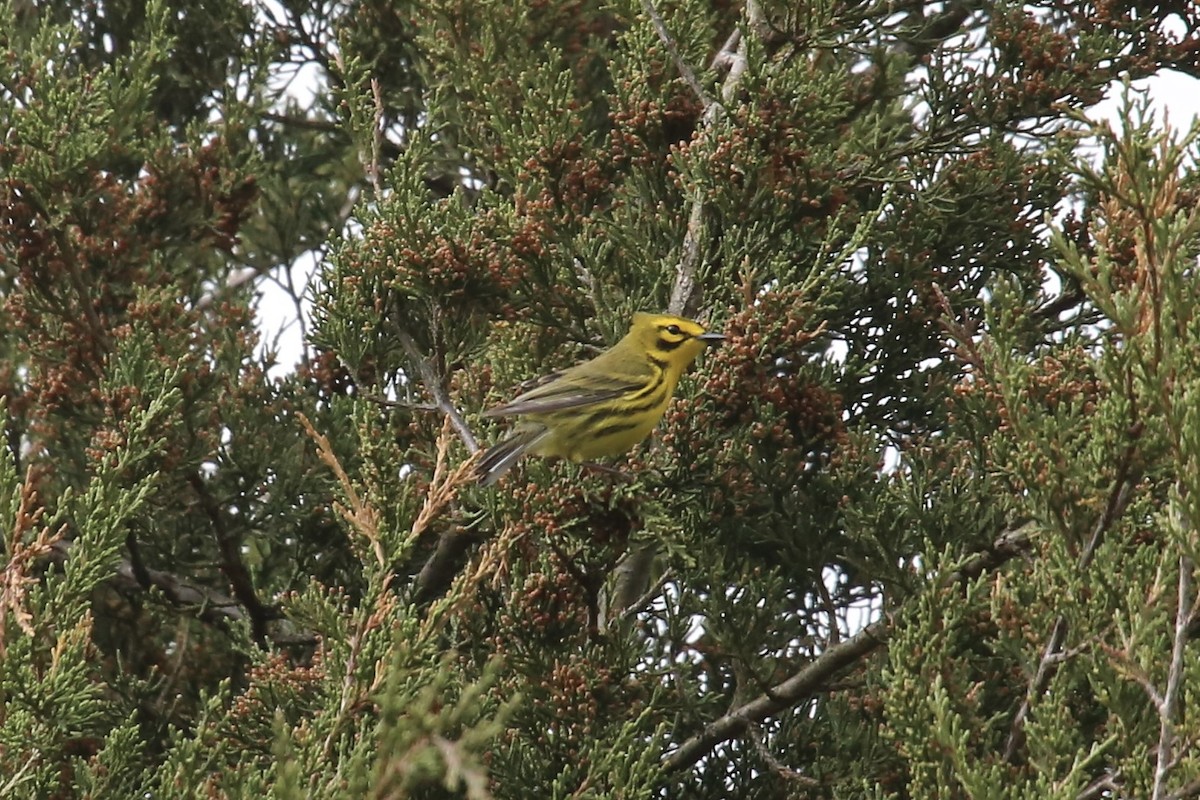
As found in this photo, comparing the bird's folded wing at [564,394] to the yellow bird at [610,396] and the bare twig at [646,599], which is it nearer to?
the yellow bird at [610,396]

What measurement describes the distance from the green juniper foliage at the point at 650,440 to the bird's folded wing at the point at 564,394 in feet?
0.47

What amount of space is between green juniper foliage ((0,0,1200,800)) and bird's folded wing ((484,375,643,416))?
14 cm

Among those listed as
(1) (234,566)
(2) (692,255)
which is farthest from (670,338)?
(1) (234,566)

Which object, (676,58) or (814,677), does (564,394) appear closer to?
(676,58)

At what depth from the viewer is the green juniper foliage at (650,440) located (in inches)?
131

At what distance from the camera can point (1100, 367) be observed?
328 centimetres

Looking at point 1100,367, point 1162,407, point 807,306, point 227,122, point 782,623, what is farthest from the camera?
point 227,122

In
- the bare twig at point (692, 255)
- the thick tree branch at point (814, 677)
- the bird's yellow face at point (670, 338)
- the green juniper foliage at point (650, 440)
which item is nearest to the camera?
the green juniper foliage at point (650, 440)

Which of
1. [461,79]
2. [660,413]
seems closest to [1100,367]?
[660,413]

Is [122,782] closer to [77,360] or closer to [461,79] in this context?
[77,360]

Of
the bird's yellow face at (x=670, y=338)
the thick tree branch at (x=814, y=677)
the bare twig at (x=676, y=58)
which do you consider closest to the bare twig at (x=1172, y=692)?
the thick tree branch at (x=814, y=677)

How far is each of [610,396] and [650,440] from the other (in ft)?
0.66

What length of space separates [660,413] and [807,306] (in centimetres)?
107

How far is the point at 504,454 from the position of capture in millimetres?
4438
